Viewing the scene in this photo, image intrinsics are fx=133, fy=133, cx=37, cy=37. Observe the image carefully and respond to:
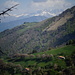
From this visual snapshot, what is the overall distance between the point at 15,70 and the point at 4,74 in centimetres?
1620

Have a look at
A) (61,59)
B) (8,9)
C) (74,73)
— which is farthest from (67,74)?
(8,9)

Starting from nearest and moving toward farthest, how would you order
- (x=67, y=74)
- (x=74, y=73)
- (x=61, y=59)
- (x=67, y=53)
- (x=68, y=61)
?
(x=74, y=73) < (x=67, y=74) < (x=68, y=61) < (x=61, y=59) < (x=67, y=53)

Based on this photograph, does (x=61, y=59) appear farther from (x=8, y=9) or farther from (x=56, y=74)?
(x=8, y=9)

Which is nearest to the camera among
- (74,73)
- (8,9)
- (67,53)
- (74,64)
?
(8,9)

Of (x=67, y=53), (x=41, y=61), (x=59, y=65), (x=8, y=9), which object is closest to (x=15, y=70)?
(x=41, y=61)

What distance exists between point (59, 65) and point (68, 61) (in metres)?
14.1

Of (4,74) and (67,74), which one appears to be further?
(4,74)

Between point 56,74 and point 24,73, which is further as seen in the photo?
point 24,73

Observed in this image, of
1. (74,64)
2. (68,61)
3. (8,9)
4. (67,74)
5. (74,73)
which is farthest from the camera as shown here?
(68,61)

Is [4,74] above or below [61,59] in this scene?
below

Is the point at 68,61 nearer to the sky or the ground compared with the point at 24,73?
nearer to the sky

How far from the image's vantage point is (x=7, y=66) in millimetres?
197250

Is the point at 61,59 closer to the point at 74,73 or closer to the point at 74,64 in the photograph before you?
the point at 74,64

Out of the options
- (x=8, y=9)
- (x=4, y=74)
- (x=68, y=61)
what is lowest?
(x=4, y=74)
